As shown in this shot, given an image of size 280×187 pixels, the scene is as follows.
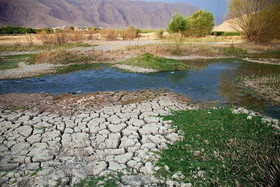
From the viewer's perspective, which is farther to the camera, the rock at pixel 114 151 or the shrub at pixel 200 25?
the shrub at pixel 200 25

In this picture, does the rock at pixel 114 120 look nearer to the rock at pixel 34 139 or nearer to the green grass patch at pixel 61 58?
the rock at pixel 34 139

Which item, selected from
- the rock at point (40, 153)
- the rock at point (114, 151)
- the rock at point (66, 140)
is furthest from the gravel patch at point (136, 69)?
the rock at point (40, 153)

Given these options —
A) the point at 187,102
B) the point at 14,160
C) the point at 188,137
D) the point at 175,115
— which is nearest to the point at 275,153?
the point at 188,137

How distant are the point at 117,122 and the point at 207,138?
209 cm

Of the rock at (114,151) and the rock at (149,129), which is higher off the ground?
the rock at (149,129)

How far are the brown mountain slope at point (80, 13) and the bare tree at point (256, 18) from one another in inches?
3505

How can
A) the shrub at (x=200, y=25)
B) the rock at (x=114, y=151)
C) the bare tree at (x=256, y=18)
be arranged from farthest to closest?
the shrub at (x=200, y=25)
the bare tree at (x=256, y=18)
the rock at (x=114, y=151)

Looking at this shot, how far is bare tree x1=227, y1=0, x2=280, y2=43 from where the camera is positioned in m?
22.1

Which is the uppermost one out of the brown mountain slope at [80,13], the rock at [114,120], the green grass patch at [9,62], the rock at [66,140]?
the brown mountain slope at [80,13]

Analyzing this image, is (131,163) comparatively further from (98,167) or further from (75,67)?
(75,67)

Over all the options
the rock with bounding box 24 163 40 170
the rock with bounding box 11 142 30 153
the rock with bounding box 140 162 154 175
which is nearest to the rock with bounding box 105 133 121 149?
the rock with bounding box 140 162 154 175

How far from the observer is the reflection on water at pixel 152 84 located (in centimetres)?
748

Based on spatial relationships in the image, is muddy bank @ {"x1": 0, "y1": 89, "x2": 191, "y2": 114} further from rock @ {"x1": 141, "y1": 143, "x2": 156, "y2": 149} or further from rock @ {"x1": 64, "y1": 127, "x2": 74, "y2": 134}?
rock @ {"x1": 141, "y1": 143, "x2": 156, "y2": 149}

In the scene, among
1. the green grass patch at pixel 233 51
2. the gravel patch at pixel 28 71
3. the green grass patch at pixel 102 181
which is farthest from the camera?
the green grass patch at pixel 233 51
